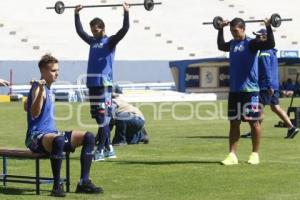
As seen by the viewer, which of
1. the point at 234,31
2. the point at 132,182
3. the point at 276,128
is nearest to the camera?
the point at 132,182

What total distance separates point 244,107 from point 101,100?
6.83 ft

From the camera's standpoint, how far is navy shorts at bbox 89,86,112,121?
13.1 meters

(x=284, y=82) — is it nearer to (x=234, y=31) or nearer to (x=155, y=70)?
(x=155, y=70)

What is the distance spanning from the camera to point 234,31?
1243cm

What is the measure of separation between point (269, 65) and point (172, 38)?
118 feet

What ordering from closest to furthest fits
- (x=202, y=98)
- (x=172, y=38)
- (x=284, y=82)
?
1. (x=202, y=98)
2. (x=284, y=82)
3. (x=172, y=38)

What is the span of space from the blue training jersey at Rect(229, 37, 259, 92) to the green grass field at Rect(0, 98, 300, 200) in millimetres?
1070

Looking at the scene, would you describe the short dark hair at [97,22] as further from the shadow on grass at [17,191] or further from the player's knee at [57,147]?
the player's knee at [57,147]

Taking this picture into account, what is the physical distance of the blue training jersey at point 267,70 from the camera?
16641 millimetres

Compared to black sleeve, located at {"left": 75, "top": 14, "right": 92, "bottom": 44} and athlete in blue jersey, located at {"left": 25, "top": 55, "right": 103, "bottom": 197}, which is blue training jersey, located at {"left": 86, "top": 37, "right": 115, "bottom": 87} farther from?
athlete in blue jersey, located at {"left": 25, "top": 55, "right": 103, "bottom": 197}

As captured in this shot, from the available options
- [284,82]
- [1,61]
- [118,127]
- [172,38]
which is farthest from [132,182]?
[172,38]

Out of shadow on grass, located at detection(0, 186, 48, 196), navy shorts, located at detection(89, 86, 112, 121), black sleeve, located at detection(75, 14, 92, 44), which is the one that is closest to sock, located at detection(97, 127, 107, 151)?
navy shorts, located at detection(89, 86, 112, 121)

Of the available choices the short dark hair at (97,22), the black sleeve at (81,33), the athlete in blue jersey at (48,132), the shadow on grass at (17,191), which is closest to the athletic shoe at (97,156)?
the black sleeve at (81,33)

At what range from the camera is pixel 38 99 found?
31.3 ft
